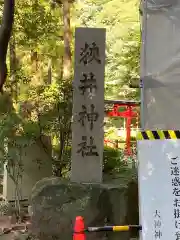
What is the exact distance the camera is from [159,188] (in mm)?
3748

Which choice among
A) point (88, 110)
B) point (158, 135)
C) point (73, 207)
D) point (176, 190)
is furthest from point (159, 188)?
point (88, 110)

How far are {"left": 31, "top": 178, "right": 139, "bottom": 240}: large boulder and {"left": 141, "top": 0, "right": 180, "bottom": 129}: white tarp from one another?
1.97m

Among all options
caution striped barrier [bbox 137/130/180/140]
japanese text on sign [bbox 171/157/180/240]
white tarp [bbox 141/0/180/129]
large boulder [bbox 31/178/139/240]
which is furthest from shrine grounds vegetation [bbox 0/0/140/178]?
japanese text on sign [bbox 171/157/180/240]

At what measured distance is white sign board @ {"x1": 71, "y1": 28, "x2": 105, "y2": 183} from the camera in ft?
22.0

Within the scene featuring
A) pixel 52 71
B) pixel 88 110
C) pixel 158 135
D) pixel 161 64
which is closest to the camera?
pixel 158 135

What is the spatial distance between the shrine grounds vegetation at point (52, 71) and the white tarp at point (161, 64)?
10.8 ft

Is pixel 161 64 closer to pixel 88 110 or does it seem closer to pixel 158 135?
pixel 158 135

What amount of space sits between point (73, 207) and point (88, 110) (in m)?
1.54

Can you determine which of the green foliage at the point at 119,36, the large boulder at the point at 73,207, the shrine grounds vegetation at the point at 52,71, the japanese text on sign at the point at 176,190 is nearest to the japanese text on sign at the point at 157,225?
the japanese text on sign at the point at 176,190

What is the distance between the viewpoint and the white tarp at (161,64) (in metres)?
4.70

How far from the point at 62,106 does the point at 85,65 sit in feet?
4.53

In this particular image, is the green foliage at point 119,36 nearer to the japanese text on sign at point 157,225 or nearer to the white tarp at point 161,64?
the white tarp at point 161,64

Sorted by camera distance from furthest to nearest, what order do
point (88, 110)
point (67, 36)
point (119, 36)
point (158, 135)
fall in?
point (119, 36), point (67, 36), point (88, 110), point (158, 135)

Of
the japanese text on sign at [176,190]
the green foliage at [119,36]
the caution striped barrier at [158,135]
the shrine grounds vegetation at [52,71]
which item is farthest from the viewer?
the green foliage at [119,36]
